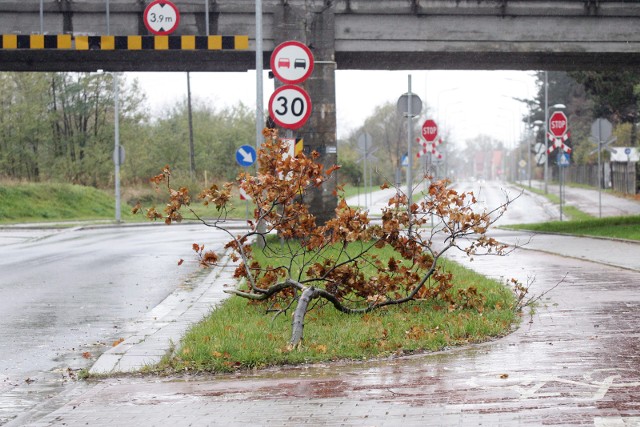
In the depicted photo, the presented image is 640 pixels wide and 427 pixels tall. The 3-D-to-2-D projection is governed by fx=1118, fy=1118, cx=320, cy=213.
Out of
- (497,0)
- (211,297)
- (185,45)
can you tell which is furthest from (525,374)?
(497,0)

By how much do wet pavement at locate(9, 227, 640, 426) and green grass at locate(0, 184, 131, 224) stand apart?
3753 centimetres

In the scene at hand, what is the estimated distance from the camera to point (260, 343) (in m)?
9.72

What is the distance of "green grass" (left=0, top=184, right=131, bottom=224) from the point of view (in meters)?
47.6

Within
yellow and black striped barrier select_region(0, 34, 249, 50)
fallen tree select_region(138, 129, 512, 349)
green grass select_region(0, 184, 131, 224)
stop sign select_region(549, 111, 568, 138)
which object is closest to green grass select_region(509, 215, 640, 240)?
stop sign select_region(549, 111, 568, 138)

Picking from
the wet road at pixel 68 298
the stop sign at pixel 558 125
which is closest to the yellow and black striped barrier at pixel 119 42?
the wet road at pixel 68 298

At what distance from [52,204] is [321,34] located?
26.3m

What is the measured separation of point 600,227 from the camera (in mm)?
32562

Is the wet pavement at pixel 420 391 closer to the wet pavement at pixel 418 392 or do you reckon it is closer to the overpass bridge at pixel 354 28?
the wet pavement at pixel 418 392

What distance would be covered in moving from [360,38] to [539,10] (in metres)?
4.61

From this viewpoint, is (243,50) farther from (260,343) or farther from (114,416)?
(114,416)

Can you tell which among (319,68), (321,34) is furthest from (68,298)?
(321,34)

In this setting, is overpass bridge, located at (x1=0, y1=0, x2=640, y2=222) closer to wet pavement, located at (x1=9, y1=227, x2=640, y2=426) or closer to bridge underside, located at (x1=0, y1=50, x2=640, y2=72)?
bridge underside, located at (x1=0, y1=50, x2=640, y2=72)

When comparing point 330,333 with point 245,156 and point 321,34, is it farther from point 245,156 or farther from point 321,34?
point 245,156

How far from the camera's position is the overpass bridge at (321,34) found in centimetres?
2650
